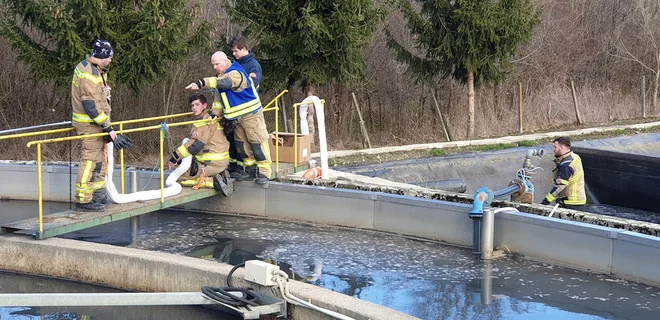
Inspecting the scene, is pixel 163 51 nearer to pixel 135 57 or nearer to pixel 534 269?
pixel 135 57

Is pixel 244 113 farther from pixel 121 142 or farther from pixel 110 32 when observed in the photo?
pixel 110 32

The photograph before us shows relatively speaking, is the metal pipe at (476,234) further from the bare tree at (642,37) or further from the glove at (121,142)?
the bare tree at (642,37)

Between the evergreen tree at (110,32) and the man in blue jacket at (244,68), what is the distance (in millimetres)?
4566

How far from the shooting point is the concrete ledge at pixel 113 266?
9219 millimetres

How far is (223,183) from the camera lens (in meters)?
12.0

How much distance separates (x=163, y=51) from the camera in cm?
1667

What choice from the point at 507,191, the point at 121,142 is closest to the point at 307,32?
the point at 507,191

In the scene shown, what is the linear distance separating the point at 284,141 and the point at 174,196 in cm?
272

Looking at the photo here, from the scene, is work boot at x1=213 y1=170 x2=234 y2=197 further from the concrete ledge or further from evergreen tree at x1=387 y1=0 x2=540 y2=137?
evergreen tree at x1=387 y1=0 x2=540 y2=137

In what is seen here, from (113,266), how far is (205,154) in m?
2.60

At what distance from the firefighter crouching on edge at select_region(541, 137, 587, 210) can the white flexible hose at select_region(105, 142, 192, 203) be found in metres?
4.68

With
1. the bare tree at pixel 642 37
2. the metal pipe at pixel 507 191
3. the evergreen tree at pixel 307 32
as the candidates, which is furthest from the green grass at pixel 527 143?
the bare tree at pixel 642 37

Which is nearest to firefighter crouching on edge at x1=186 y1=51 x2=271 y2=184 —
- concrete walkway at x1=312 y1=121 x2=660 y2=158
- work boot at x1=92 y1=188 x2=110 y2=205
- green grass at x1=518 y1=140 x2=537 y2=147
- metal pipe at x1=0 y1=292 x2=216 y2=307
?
work boot at x1=92 y1=188 x2=110 y2=205

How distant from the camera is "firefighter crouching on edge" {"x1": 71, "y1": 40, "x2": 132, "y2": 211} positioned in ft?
32.9
